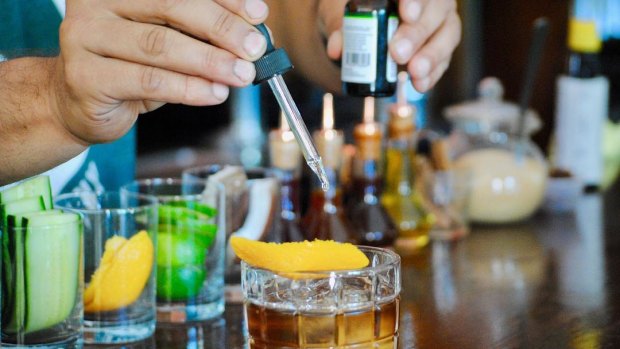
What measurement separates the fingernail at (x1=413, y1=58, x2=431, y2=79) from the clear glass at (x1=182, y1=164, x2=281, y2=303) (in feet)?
0.83

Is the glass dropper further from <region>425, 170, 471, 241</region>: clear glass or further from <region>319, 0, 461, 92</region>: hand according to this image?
<region>425, 170, 471, 241</region>: clear glass

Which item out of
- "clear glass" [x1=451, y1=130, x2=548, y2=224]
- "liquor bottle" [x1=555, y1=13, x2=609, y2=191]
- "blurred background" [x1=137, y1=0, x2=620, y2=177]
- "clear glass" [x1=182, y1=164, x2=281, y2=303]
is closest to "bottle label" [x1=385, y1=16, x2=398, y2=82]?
"clear glass" [x1=182, y1=164, x2=281, y2=303]

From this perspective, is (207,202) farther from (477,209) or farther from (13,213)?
(477,209)

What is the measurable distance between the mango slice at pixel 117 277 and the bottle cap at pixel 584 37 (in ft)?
5.22

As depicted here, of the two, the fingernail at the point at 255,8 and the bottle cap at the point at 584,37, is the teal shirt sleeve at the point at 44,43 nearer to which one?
the fingernail at the point at 255,8

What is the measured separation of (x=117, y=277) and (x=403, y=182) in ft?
2.68

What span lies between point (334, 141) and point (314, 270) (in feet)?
2.38

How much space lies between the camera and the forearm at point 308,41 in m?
1.70

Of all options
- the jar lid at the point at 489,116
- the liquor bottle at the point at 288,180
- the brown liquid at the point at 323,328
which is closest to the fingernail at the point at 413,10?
the liquor bottle at the point at 288,180

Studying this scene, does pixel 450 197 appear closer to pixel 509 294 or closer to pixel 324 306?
pixel 509 294

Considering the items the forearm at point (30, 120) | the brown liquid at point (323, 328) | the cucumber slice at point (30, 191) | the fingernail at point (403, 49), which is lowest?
the brown liquid at point (323, 328)

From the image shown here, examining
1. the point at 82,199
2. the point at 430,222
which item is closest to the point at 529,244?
the point at 430,222

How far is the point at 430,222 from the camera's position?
70.6 inches

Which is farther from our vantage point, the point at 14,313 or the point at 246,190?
the point at 246,190
